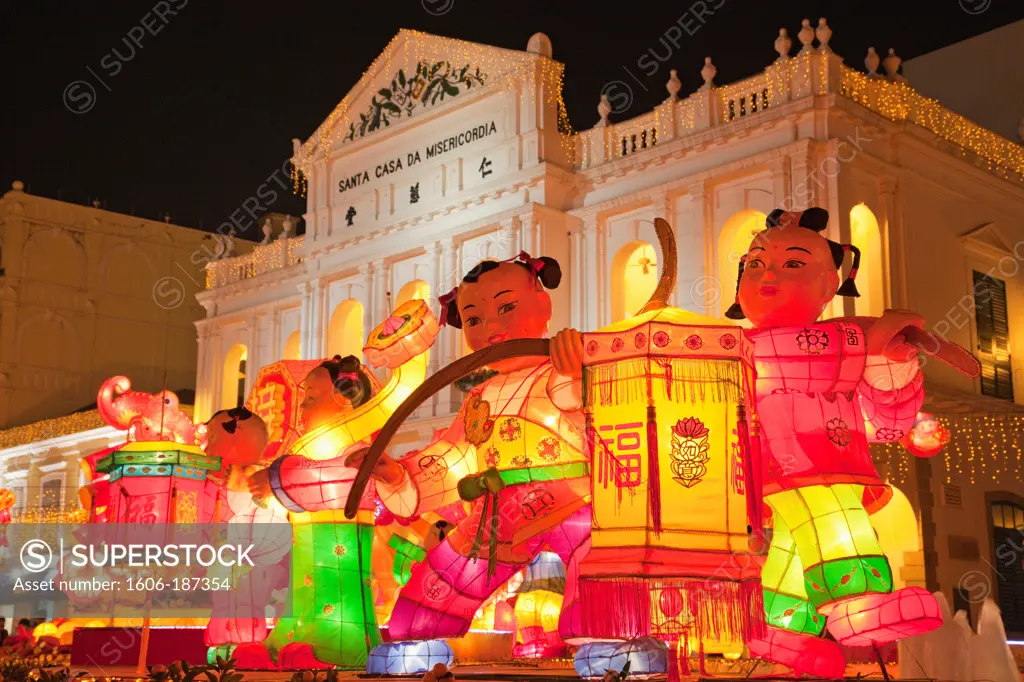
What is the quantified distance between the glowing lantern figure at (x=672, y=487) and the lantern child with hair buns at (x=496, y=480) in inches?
40.6

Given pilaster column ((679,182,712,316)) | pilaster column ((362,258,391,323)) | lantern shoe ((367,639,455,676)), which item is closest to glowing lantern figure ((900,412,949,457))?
lantern shoe ((367,639,455,676))

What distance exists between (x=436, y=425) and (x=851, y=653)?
7.97m

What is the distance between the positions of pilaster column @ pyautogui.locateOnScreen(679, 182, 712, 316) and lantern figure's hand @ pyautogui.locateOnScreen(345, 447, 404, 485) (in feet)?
29.1

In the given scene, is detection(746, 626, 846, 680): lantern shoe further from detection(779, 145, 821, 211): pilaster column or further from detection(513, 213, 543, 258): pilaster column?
detection(513, 213, 543, 258): pilaster column

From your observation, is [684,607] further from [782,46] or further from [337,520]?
[782,46]

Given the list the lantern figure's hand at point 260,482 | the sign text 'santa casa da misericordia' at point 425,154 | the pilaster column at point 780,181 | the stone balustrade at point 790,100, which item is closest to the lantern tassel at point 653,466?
the lantern figure's hand at point 260,482

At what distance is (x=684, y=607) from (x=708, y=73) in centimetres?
1235

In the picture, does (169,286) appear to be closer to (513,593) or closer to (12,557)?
(12,557)

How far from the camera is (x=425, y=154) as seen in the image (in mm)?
20484

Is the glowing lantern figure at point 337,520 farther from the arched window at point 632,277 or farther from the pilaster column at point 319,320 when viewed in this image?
the pilaster column at point 319,320

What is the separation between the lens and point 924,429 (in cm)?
1034

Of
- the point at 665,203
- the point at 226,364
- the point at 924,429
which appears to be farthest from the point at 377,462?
the point at 226,364

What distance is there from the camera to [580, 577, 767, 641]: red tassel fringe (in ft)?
20.8

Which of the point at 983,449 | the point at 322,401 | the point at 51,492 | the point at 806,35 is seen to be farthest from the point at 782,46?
the point at 51,492
